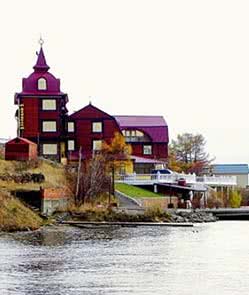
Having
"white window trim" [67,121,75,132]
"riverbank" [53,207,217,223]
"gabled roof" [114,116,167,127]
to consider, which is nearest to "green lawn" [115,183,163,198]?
"riverbank" [53,207,217,223]

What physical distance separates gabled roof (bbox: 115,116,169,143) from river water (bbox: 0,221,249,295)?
51.3 m

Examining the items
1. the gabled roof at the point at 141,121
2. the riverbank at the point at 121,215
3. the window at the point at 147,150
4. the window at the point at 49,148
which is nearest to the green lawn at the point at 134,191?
the riverbank at the point at 121,215

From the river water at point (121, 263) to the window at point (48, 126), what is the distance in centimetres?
4058

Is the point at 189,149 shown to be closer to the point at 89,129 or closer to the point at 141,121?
the point at 141,121

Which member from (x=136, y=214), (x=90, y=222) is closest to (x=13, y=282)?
(x=90, y=222)

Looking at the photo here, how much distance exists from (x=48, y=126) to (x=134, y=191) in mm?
16266

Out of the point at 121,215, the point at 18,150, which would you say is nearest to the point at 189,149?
the point at 18,150

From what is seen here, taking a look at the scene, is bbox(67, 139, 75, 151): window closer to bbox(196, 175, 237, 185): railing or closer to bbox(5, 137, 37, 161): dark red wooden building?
bbox(196, 175, 237, 185): railing

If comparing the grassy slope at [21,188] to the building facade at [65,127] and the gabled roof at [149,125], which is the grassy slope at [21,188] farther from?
the gabled roof at [149,125]

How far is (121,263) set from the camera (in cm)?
3259

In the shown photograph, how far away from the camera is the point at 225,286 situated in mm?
26438

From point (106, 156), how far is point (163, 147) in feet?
61.2

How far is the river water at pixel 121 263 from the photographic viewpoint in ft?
84.8

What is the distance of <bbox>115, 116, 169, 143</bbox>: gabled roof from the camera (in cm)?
10212
